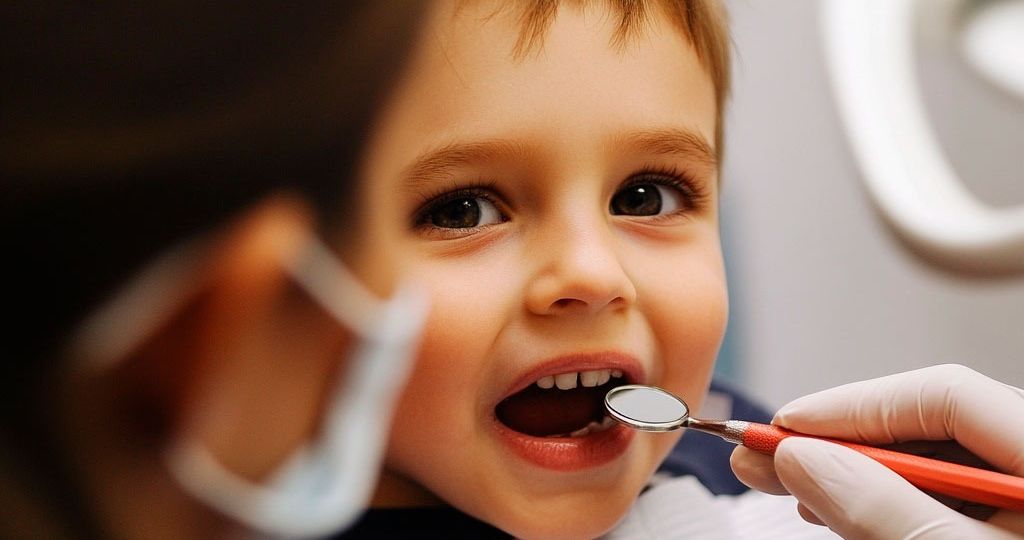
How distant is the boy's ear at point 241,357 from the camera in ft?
1.13

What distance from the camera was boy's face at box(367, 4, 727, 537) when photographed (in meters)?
0.58

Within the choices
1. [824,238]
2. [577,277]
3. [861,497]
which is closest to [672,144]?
[577,277]

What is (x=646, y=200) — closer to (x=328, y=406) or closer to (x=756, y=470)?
(x=756, y=470)

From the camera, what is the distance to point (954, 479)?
1.66ft

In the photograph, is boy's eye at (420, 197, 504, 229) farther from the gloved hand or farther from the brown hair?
the gloved hand

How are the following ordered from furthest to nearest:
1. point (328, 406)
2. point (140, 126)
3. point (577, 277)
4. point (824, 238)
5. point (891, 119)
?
point (824, 238) → point (891, 119) → point (577, 277) → point (328, 406) → point (140, 126)

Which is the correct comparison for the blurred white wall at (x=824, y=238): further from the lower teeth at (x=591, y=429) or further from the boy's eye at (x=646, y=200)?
the lower teeth at (x=591, y=429)

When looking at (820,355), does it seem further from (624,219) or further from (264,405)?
(264,405)

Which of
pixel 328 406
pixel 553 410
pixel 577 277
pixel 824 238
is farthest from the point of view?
pixel 824 238

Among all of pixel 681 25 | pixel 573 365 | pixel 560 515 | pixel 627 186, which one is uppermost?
pixel 681 25

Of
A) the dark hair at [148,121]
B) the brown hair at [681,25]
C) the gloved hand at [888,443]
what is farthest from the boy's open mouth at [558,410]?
the dark hair at [148,121]

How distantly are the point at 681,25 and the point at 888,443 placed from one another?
1.06 ft

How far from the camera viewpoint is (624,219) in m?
0.65

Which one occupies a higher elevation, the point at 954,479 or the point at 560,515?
the point at 954,479
